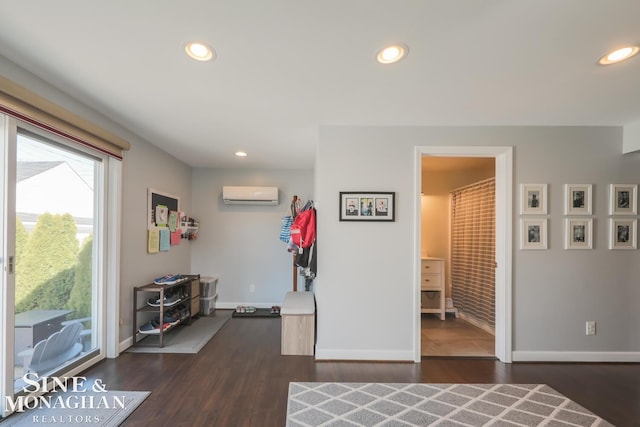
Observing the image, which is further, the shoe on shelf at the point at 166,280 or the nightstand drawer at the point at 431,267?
the nightstand drawer at the point at 431,267

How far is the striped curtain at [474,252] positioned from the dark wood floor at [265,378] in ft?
3.45

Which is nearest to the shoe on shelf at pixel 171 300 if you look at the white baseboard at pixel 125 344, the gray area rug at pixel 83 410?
the white baseboard at pixel 125 344

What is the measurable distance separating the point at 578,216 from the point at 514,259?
739 millimetres

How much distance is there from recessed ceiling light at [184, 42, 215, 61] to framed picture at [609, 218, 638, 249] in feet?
12.1

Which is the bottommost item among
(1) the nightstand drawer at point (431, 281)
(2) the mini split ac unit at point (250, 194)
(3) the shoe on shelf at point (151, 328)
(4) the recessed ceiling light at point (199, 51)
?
(3) the shoe on shelf at point (151, 328)

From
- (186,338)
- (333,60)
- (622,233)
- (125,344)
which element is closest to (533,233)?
(622,233)

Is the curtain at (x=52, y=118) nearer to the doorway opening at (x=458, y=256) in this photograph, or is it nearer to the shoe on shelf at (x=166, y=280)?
the shoe on shelf at (x=166, y=280)

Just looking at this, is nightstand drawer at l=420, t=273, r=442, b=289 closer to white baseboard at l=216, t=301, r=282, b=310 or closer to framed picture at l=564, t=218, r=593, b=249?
framed picture at l=564, t=218, r=593, b=249

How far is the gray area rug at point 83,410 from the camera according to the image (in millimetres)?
1775

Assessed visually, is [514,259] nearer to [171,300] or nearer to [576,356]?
[576,356]

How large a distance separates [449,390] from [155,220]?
3462 mm

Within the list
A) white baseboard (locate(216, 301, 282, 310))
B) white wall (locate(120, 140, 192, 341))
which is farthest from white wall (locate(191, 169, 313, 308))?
white wall (locate(120, 140, 192, 341))

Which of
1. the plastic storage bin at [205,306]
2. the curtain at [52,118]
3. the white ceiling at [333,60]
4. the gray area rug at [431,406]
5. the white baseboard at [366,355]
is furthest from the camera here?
the plastic storage bin at [205,306]

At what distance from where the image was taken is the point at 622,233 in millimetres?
2699
